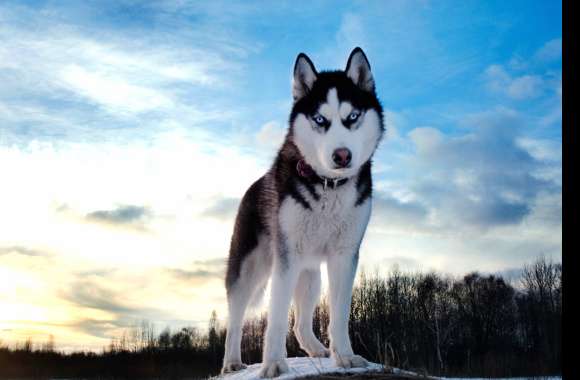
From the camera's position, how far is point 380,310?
42531 mm

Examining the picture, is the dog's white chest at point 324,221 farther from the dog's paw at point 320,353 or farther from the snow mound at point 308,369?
the dog's paw at point 320,353

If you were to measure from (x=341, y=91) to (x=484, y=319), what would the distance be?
153ft

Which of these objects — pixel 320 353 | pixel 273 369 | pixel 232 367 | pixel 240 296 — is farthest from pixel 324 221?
pixel 232 367

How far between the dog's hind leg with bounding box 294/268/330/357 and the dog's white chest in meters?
1.29

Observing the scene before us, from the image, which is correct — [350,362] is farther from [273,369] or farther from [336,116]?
[336,116]

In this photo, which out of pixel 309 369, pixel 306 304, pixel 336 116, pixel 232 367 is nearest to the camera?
pixel 336 116

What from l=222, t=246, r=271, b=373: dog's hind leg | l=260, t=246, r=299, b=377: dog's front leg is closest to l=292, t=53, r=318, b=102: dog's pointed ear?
l=260, t=246, r=299, b=377: dog's front leg

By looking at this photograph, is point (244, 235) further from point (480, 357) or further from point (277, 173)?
point (480, 357)

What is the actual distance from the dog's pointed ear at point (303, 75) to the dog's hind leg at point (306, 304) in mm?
2576

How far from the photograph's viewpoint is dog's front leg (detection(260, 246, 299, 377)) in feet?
22.6

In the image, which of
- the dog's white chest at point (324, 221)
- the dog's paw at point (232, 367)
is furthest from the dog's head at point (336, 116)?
the dog's paw at point (232, 367)

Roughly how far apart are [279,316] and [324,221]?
4.06ft

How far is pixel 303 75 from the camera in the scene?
7.13 meters

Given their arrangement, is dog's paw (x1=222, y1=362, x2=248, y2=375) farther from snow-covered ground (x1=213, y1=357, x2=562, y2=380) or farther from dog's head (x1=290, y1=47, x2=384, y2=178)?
dog's head (x1=290, y1=47, x2=384, y2=178)
